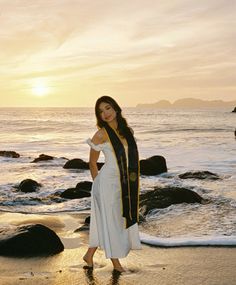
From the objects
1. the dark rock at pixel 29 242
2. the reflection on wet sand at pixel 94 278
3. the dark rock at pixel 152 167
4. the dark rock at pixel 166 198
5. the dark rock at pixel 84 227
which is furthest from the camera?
the dark rock at pixel 152 167

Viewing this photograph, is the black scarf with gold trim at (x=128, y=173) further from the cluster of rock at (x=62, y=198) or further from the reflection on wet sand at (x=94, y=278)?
the cluster of rock at (x=62, y=198)

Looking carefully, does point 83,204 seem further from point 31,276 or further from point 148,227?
point 31,276

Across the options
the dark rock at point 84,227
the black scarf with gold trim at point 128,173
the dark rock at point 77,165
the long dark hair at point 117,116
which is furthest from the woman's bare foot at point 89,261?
the dark rock at point 77,165

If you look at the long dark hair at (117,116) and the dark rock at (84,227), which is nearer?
the long dark hair at (117,116)

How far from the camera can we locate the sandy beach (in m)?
4.87

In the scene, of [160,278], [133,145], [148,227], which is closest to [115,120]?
[133,145]

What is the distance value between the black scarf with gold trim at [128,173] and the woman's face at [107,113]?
0.27ft

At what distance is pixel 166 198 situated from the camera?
9.61m

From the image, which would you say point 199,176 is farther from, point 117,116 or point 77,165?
point 117,116

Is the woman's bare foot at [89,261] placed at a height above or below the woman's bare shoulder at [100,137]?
below

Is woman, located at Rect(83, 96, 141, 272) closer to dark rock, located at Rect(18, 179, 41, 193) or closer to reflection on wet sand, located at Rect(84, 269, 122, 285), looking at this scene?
reflection on wet sand, located at Rect(84, 269, 122, 285)

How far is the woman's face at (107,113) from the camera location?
5.13m

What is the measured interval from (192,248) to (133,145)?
80.8 inches

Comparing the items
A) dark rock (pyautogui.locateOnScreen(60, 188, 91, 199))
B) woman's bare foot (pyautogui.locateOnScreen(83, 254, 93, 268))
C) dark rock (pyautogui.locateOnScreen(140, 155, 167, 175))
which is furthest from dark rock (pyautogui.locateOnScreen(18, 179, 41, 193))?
woman's bare foot (pyautogui.locateOnScreen(83, 254, 93, 268))
